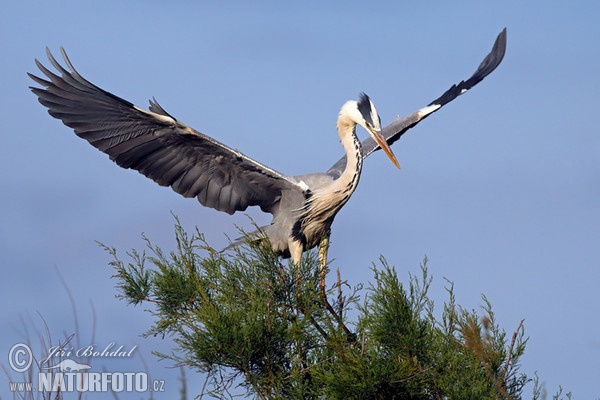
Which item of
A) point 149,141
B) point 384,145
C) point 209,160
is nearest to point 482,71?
point 384,145

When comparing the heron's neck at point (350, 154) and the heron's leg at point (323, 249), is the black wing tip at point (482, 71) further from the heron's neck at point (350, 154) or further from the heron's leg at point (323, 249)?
the heron's leg at point (323, 249)

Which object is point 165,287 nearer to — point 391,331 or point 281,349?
point 281,349

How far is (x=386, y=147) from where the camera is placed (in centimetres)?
723

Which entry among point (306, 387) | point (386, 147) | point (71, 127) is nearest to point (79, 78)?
point (71, 127)

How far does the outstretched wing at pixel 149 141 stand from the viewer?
22.8ft

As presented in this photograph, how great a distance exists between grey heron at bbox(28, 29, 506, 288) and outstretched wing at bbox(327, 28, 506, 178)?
30.4 inches

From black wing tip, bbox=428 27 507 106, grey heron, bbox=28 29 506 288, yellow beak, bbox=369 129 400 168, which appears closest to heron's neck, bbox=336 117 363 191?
grey heron, bbox=28 29 506 288

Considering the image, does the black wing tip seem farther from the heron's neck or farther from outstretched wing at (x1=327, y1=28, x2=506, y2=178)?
the heron's neck

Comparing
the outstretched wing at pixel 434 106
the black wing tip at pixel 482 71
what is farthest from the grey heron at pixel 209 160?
the black wing tip at pixel 482 71

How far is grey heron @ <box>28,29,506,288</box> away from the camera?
22.9ft

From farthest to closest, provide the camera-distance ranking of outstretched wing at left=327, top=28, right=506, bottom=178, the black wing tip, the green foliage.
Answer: the black wing tip < outstretched wing at left=327, top=28, right=506, bottom=178 < the green foliage

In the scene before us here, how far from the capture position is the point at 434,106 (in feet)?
30.1

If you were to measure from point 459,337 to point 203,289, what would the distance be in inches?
68.0

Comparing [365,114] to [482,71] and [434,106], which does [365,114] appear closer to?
[434,106]
